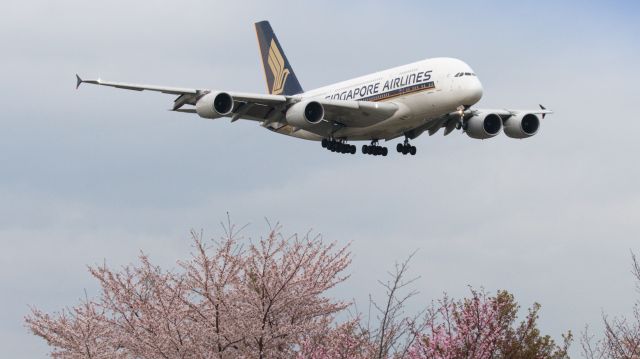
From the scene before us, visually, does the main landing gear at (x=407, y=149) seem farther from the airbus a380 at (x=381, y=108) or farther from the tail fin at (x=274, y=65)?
the tail fin at (x=274, y=65)

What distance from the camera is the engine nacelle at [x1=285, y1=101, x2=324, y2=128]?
1790 inches

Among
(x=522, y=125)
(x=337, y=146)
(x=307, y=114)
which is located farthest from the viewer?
(x=337, y=146)

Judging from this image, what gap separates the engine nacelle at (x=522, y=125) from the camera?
49562 mm

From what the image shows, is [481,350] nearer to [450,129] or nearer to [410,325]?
[410,325]

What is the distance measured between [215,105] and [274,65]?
1866 cm

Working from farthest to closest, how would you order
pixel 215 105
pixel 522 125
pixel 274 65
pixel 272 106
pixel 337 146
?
pixel 274 65, pixel 337 146, pixel 522 125, pixel 272 106, pixel 215 105

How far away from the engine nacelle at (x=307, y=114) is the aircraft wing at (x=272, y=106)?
36cm

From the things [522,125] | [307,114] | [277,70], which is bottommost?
[307,114]

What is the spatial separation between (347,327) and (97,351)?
652cm

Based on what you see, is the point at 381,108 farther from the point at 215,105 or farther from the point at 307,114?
the point at 215,105

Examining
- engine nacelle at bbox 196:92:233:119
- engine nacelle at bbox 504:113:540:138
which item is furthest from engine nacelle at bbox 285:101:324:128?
engine nacelle at bbox 504:113:540:138

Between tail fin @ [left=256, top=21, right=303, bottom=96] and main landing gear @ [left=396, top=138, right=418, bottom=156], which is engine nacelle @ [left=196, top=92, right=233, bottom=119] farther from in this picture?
tail fin @ [left=256, top=21, right=303, bottom=96]

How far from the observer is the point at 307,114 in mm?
45594

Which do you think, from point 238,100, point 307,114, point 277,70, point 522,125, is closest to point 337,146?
point 307,114
